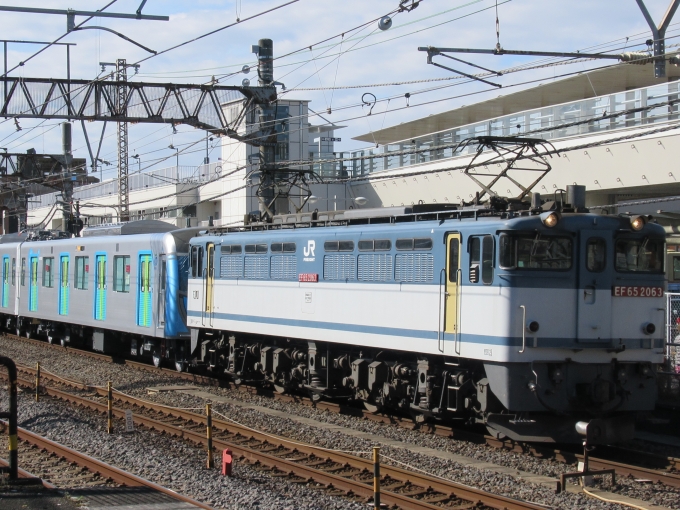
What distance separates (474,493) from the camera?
10086mm

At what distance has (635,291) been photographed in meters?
12.9

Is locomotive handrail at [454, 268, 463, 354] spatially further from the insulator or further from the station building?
the insulator

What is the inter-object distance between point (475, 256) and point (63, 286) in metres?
19.0

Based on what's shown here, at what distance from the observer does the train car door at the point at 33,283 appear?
30766 mm

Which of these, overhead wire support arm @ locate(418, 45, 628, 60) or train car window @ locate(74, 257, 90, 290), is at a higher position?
overhead wire support arm @ locate(418, 45, 628, 60)

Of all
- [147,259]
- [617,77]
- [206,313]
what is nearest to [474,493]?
[206,313]

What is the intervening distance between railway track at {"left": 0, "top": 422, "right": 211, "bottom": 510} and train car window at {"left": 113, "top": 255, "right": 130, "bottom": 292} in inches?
431

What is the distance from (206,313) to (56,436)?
6.33 metres

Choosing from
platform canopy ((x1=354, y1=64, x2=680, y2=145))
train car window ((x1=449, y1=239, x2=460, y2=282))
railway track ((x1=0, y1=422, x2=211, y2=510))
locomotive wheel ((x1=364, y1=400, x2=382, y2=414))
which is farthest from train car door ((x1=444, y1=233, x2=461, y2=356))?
platform canopy ((x1=354, y1=64, x2=680, y2=145))

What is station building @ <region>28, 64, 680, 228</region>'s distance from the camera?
2362 centimetres

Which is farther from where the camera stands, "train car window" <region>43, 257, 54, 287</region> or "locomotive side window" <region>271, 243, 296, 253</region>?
"train car window" <region>43, 257, 54, 287</region>

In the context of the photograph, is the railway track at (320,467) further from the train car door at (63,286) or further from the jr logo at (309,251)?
the train car door at (63,286)

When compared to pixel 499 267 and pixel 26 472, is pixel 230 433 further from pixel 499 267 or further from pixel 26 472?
pixel 499 267

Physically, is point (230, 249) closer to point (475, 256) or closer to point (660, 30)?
point (475, 256)
